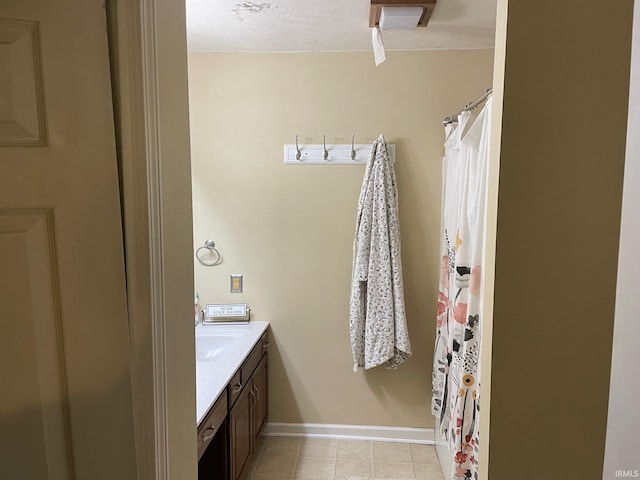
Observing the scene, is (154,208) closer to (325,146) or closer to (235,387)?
(235,387)

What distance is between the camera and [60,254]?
817 millimetres

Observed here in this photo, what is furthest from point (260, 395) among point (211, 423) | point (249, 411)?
point (211, 423)

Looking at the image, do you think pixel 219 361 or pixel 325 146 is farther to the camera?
pixel 325 146

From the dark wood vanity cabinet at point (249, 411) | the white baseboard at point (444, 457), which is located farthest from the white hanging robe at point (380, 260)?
the dark wood vanity cabinet at point (249, 411)

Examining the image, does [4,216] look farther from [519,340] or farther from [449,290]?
[449,290]

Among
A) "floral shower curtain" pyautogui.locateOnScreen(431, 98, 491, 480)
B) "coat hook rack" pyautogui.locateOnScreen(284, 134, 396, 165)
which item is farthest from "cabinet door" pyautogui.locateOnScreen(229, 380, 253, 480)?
"coat hook rack" pyautogui.locateOnScreen(284, 134, 396, 165)

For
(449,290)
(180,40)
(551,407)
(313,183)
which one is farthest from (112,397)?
(313,183)

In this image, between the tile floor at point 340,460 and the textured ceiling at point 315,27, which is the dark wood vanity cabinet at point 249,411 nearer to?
the tile floor at point 340,460

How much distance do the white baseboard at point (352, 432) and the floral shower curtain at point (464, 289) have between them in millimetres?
543

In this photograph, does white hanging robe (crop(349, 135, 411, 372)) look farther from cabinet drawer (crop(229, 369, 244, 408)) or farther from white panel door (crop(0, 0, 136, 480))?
white panel door (crop(0, 0, 136, 480))

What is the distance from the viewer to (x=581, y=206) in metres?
0.97

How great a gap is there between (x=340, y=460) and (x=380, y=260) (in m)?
1.24

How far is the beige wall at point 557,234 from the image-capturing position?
3.06ft

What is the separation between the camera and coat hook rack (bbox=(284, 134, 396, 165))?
8.70 feet
